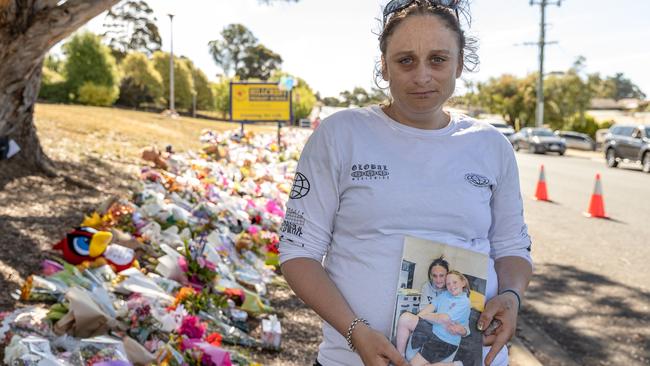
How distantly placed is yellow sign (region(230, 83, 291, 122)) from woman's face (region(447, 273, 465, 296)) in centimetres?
1704

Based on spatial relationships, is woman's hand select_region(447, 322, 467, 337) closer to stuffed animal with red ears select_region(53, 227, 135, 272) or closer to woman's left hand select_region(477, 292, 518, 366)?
woman's left hand select_region(477, 292, 518, 366)

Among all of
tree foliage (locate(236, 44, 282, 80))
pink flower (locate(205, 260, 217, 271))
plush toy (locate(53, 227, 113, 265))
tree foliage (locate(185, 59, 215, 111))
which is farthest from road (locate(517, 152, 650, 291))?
tree foliage (locate(236, 44, 282, 80))

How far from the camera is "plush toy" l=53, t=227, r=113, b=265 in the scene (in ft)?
13.5

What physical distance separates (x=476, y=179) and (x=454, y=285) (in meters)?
0.30

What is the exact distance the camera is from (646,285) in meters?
6.06

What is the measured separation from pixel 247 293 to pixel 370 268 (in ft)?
9.32

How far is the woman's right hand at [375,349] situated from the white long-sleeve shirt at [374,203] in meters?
0.09

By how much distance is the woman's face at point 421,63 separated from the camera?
1695 millimetres

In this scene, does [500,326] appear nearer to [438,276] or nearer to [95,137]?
[438,276]

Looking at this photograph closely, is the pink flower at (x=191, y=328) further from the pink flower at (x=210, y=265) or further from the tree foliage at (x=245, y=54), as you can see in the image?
the tree foliage at (x=245, y=54)

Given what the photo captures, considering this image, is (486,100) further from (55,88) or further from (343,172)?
(343,172)

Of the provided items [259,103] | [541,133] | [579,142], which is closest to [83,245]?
[259,103]

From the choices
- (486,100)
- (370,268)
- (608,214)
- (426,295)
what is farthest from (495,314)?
(486,100)

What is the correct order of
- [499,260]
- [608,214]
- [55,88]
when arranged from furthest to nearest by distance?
[55,88] < [608,214] < [499,260]
